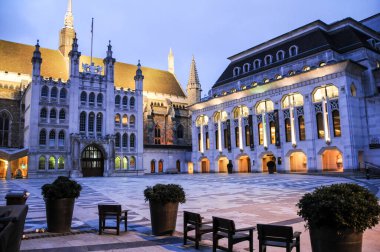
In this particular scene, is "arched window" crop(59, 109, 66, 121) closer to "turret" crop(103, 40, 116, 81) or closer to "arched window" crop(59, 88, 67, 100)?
"arched window" crop(59, 88, 67, 100)

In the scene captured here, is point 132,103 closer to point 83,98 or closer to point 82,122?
point 83,98

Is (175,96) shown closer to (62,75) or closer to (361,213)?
(62,75)

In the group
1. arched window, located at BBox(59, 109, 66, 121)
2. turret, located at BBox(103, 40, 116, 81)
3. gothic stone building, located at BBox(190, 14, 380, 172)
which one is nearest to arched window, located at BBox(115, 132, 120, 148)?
arched window, located at BBox(59, 109, 66, 121)

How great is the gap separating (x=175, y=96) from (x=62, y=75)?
25.5 meters

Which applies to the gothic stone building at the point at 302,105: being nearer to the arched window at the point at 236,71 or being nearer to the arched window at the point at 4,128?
the arched window at the point at 236,71

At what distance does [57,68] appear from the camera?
6375 cm

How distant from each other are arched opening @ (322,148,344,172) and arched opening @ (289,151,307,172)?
351 cm

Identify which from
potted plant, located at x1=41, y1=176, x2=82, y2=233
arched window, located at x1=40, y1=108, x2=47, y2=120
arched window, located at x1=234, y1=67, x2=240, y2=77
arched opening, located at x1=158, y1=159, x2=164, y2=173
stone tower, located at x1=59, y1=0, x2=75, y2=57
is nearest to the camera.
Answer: potted plant, located at x1=41, y1=176, x2=82, y2=233

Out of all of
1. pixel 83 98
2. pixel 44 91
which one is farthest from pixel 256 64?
pixel 44 91

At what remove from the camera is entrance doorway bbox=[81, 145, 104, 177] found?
175 feet

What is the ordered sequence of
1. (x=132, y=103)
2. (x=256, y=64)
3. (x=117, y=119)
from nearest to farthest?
(x=256, y=64) → (x=117, y=119) → (x=132, y=103)

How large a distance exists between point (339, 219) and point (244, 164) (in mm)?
51944

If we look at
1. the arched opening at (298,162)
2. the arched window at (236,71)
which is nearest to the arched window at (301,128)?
the arched opening at (298,162)

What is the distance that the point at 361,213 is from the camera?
5.11 m
